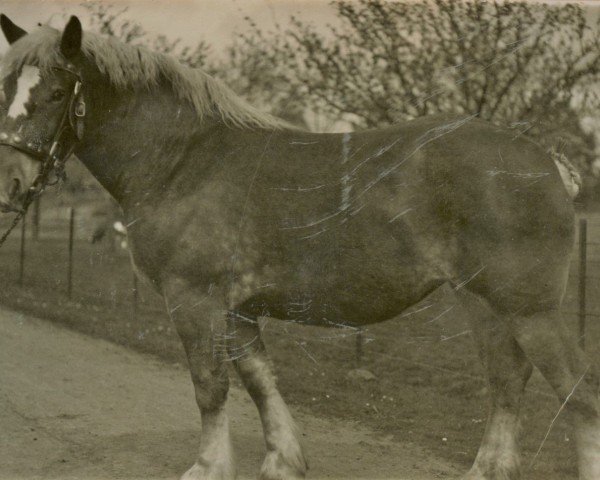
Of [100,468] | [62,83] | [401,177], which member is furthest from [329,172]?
[100,468]

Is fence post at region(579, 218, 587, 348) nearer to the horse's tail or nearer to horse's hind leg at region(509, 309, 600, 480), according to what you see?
the horse's tail

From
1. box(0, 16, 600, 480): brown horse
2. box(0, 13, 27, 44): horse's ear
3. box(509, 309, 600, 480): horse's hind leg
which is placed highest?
box(0, 13, 27, 44): horse's ear

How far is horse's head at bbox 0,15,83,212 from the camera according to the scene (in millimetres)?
3488

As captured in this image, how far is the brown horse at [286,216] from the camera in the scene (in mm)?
3305

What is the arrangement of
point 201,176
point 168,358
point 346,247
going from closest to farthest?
1. point 346,247
2. point 201,176
3. point 168,358

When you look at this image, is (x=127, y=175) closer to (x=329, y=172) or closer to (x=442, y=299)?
(x=329, y=172)

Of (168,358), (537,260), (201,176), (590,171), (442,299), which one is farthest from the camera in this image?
(168,358)

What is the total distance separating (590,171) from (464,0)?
1.44 m

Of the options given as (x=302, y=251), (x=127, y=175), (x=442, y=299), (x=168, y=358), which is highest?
(x=127, y=175)

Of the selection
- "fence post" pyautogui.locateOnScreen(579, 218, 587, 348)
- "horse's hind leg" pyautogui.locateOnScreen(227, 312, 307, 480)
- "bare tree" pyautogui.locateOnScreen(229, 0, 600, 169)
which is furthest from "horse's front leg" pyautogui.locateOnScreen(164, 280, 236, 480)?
"fence post" pyautogui.locateOnScreen(579, 218, 587, 348)

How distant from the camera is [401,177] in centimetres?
346

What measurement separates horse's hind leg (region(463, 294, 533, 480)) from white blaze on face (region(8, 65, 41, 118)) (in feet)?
8.96

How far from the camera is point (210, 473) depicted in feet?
12.1

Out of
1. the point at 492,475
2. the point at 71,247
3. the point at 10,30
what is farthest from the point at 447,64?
the point at 71,247
